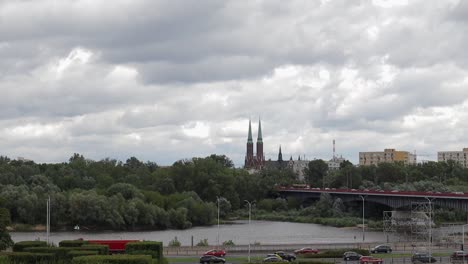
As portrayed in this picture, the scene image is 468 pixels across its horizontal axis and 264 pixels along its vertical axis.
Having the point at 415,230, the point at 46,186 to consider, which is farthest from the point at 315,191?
the point at 46,186

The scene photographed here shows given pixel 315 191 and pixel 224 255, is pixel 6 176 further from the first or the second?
pixel 224 255

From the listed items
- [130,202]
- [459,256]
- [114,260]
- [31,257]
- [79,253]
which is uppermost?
[130,202]

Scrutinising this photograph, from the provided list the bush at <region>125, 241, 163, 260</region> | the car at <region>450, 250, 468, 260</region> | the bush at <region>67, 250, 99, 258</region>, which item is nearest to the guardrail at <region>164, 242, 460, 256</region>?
the car at <region>450, 250, 468, 260</region>

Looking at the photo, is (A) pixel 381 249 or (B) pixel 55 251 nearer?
(B) pixel 55 251

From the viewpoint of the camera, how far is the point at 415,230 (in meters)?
140

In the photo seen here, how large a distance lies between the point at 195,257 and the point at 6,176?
91943 mm

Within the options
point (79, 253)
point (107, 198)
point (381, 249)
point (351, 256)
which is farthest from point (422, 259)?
point (107, 198)

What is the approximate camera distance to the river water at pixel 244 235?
11694 centimetres

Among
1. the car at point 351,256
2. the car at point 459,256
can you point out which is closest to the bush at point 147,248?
the car at point 351,256

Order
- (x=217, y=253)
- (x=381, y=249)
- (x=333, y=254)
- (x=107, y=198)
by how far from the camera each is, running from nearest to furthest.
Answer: (x=333, y=254) → (x=217, y=253) → (x=381, y=249) → (x=107, y=198)

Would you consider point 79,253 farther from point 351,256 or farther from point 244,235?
point 244,235

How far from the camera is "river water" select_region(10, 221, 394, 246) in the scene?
384 feet

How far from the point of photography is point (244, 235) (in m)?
128

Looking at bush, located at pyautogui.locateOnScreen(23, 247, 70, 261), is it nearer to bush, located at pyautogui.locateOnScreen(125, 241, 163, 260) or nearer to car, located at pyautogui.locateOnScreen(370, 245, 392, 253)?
bush, located at pyautogui.locateOnScreen(125, 241, 163, 260)
